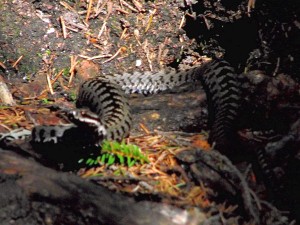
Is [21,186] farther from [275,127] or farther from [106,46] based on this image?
[106,46]

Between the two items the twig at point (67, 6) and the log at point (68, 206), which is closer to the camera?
the log at point (68, 206)

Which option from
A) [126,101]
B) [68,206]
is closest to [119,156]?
[68,206]

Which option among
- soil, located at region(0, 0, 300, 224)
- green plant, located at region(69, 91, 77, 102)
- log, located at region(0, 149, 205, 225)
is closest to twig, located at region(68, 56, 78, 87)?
soil, located at region(0, 0, 300, 224)

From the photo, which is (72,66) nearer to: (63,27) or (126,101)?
(63,27)

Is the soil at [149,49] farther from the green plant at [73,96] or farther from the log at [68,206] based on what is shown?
the log at [68,206]

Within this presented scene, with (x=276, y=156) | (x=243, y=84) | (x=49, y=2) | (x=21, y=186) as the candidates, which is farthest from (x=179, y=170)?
(x=49, y=2)

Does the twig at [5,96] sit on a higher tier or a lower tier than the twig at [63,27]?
lower

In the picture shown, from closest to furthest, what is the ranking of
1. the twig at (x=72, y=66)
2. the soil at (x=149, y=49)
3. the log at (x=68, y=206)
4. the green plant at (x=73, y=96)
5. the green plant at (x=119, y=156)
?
the log at (x=68, y=206), the green plant at (x=119, y=156), the soil at (x=149, y=49), the green plant at (x=73, y=96), the twig at (x=72, y=66)

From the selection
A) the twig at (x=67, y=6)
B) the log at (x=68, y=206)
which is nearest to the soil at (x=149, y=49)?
the twig at (x=67, y=6)
